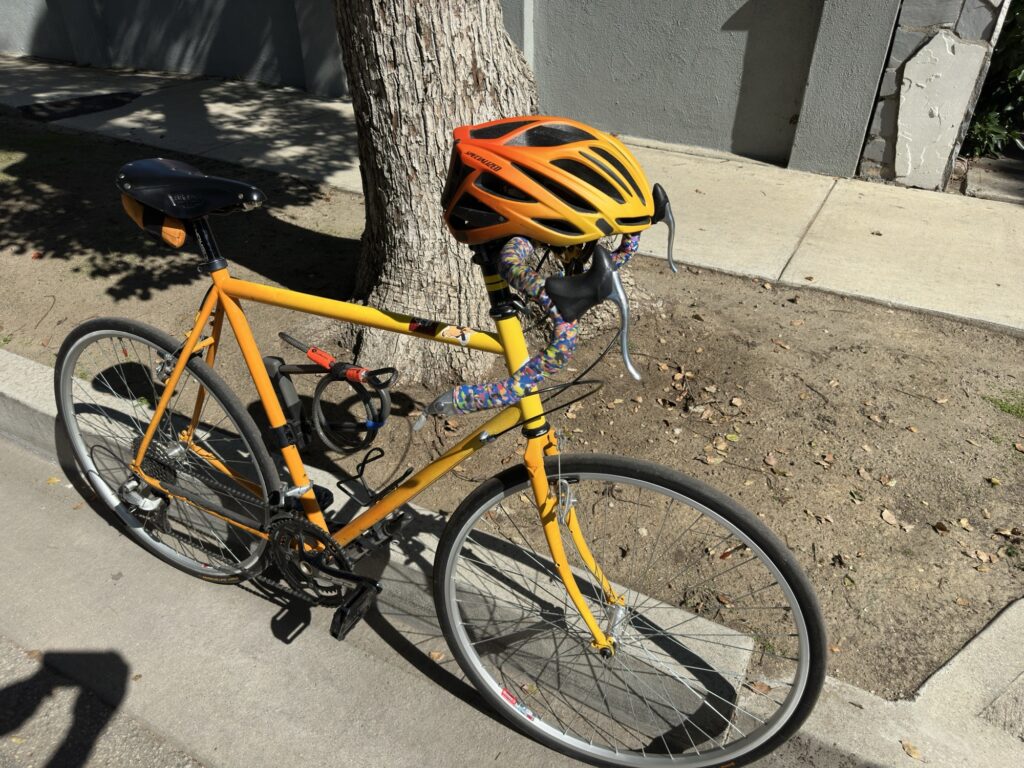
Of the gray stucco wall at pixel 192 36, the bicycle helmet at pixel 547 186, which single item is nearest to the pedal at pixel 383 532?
the bicycle helmet at pixel 547 186

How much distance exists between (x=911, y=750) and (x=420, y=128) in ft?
9.47

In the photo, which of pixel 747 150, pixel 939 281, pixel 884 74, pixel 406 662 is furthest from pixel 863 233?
pixel 406 662

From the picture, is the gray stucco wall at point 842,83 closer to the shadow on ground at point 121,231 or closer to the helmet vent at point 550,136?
the shadow on ground at point 121,231

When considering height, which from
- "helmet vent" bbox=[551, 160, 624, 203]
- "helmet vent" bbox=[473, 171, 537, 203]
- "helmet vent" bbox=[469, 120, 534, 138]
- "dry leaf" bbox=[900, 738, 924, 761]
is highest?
"helmet vent" bbox=[469, 120, 534, 138]

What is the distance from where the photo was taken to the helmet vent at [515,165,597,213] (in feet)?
5.57

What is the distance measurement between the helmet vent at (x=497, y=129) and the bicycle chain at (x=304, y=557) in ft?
4.27

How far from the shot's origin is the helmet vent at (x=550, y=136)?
1815mm

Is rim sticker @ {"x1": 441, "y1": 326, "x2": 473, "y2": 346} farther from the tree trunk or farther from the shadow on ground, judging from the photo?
the shadow on ground

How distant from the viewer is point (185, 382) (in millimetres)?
2748

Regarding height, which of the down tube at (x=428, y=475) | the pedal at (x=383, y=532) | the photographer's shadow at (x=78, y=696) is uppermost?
the down tube at (x=428, y=475)

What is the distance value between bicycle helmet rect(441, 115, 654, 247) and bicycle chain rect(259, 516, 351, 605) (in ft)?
3.79

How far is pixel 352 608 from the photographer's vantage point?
2467 mm

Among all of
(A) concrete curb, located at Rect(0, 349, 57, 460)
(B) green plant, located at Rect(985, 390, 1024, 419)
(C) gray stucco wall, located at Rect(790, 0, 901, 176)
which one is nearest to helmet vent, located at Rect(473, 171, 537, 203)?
(A) concrete curb, located at Rect(0, 349, 57, 460)

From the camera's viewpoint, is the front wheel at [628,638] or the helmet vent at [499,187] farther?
the front wheel at [628,638]
